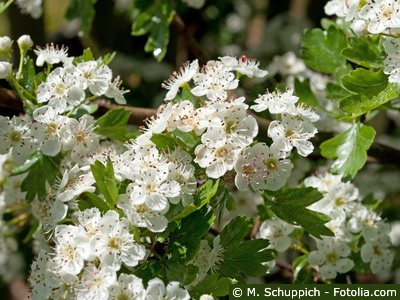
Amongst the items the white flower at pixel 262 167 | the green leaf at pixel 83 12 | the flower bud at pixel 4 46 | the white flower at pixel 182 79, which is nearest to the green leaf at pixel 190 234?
the white flower at pixel 262 167

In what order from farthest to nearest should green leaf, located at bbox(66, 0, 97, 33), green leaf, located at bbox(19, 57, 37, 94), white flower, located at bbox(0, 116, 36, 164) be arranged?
green leaf, located at bbox(66, 0, 97, 33)
green leaf, located at bbox(19, 57, 37, 94)
white flower, located at bbox(0, 116, 36, 164)

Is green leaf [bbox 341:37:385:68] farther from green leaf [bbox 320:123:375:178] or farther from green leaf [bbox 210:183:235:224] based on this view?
green leaf [bbox 210:183:235:224]

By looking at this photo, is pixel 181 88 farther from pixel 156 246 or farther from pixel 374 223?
pixel 374 223

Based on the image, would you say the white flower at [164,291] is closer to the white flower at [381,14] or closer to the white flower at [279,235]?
the white flower at [279,235]

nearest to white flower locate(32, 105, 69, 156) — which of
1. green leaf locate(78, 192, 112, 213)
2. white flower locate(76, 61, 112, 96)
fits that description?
white flower locate(76, 61, 112, 96)

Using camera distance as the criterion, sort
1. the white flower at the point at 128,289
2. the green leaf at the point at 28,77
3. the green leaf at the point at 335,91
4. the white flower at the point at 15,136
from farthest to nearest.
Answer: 1. the green leaf at the point at 335,91
2. the green leaf at the point at 28,77
3. the white flower at the point at 15,136
4. the white flower at the point at 128,289

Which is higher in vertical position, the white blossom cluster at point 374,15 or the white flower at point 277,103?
the white blossom cluster at point 374,15
